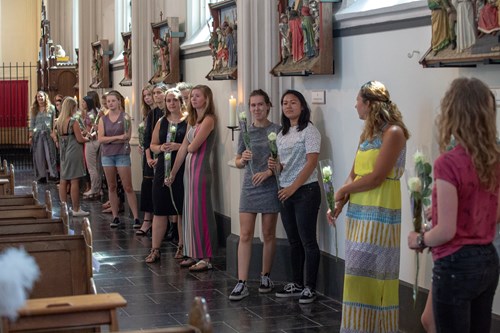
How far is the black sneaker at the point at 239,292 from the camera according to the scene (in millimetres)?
7562

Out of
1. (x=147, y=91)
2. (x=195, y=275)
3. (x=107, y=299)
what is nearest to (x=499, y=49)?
(x=107, y=299)

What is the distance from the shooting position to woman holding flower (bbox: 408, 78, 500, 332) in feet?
12.9

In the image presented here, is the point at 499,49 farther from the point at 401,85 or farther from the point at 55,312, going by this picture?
the point at 55,312

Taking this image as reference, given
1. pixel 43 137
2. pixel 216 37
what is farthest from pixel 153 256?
pixel 43 137

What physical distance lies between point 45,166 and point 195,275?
358 inches

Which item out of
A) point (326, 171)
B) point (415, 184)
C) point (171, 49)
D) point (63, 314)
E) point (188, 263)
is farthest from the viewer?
point (171, 49)

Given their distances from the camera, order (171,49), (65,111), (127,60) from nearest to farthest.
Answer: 1. (171,49)
2. (65,111)
3. (127,60)

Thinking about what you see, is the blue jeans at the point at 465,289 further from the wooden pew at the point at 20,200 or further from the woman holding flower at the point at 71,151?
the woman holding flower at the point at 71,151

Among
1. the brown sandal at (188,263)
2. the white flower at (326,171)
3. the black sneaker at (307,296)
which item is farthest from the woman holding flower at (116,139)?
the white flower at (326,171)

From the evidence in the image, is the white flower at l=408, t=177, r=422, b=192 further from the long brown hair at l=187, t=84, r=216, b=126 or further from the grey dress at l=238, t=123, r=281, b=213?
the long brown hair at l=187, t=84, r=216, b=126

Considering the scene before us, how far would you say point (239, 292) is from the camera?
7598 millimetres

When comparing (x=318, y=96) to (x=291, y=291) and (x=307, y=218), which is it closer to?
(x=307, y=218)

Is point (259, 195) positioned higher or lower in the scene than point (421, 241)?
lower

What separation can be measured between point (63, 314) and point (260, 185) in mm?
3747
